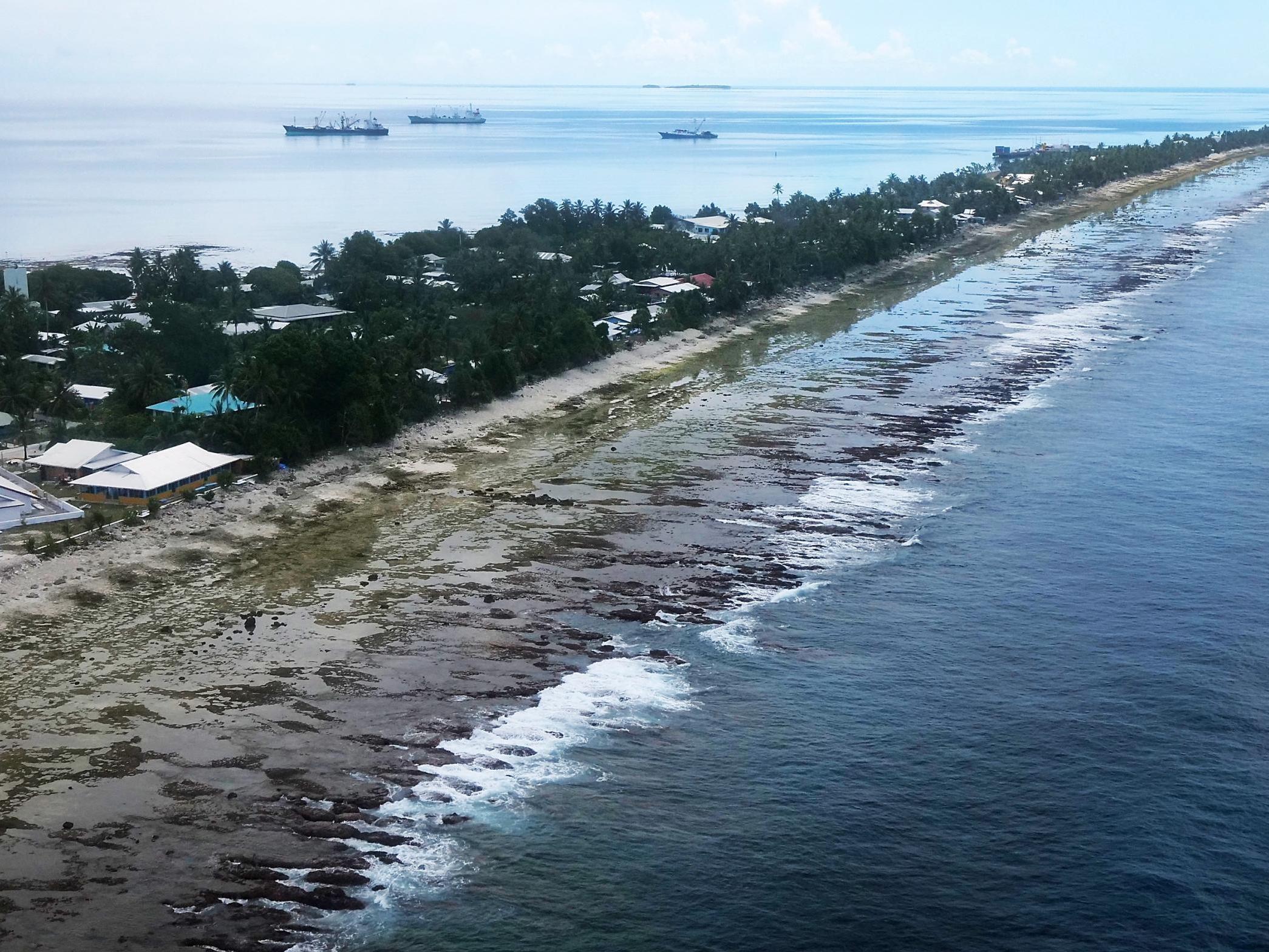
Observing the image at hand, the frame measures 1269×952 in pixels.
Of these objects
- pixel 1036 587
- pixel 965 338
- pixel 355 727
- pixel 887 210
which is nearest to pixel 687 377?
pixel 965 338

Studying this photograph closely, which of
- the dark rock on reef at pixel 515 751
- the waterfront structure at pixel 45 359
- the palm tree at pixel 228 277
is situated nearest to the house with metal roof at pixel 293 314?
the palm tree at pixel 228 277

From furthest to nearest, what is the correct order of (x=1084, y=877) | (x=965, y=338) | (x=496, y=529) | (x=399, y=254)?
1. (x=399, y=254)
2. (x=965, y=338)
3. (x=496, y=529)
4. (x=1084, y=877)

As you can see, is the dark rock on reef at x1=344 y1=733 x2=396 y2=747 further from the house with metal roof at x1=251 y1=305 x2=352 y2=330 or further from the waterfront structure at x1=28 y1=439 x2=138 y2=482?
the house with metal roof at x1=251 y1=305 x2=352 y2=330

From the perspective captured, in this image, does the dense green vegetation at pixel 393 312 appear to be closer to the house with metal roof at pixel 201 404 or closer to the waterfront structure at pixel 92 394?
the house with metal roof at pixel 201 404

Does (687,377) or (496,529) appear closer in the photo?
(496,529)

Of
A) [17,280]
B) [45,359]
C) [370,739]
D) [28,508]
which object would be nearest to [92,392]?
[45,359]

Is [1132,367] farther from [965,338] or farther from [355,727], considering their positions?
[355,727]
